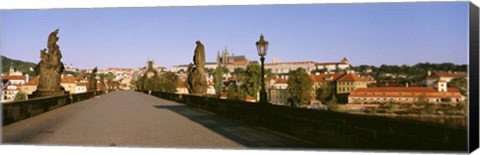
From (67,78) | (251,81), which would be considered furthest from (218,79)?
(67,78)

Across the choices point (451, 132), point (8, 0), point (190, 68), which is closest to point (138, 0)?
point (8, 0)

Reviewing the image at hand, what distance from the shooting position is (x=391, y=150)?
8773 millimetres

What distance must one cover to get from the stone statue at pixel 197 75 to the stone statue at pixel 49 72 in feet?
16.7

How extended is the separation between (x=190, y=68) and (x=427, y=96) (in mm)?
15401

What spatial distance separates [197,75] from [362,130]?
15.6 m

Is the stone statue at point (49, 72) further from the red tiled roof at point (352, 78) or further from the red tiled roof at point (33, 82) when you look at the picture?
the red tiled roof at point (352, 78)

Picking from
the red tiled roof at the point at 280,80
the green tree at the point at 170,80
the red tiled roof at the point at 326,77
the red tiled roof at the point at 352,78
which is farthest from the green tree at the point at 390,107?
the green tree at the point at 170,80

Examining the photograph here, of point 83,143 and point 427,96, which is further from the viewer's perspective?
point 83,143

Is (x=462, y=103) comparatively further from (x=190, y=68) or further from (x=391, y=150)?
(x=190, y=68)

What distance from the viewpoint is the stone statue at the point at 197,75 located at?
21509mm

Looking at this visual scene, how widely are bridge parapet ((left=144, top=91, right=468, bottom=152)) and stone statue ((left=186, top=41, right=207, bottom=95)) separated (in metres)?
8.99

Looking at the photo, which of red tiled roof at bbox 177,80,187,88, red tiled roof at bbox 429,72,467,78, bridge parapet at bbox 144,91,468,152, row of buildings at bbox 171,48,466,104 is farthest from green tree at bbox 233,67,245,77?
red tiled roof at bbox 177,80,187,88

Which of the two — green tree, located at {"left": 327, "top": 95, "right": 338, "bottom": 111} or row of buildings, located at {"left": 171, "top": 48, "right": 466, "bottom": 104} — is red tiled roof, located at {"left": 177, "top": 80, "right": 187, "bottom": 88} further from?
green tree, located at {"left": 327, "top": 95, "right": 338, "bottom": 111}

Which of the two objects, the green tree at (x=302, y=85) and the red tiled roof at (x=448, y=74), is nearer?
the red tiled roof at (x=448, y=74)
